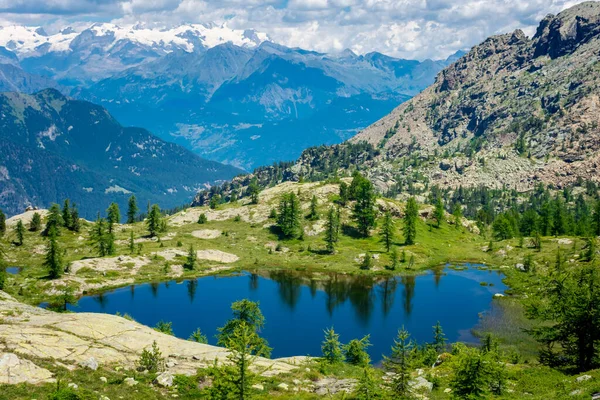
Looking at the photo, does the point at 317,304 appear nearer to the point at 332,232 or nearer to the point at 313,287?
the point at 313,287

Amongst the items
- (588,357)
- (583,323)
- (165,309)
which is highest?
(583,323)

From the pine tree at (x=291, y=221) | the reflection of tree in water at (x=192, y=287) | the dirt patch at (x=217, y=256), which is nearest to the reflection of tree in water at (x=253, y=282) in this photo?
the dirt patch at (x=217, y=256)

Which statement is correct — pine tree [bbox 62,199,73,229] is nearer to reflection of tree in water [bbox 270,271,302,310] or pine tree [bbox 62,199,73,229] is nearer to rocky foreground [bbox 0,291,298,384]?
reflection of tree in water [bbox 270,271,302,310]

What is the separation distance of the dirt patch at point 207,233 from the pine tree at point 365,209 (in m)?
50.1

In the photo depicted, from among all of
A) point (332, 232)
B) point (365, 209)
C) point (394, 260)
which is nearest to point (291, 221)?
point (332, 232)

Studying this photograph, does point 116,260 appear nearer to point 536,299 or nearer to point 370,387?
point 536,299

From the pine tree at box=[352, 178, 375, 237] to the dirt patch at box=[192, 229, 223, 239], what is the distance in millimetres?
50072

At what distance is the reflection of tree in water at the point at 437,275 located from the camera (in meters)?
150

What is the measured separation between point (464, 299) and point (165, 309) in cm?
7346

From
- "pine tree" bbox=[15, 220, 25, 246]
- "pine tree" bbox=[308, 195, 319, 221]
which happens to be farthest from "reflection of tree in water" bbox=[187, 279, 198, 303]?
"pine tree" bbox=[15, 220, 25, 246]

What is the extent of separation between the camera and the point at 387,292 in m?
140

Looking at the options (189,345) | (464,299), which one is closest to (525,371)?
(189,345)

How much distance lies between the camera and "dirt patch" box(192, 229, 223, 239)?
186 metres

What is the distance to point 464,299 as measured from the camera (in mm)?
133125
